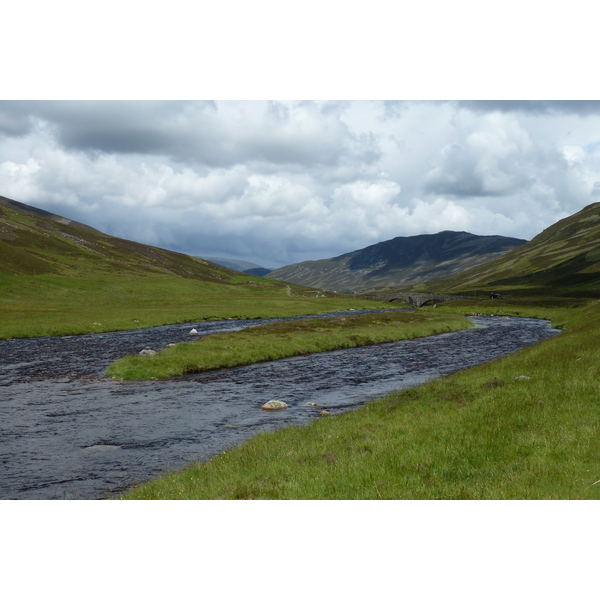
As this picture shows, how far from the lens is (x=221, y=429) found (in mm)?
22906

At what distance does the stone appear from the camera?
2705 centimetres

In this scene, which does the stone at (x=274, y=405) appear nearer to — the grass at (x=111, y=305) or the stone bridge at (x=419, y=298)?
the grass at (x=111, y=305)

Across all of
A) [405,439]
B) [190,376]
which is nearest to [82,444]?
[405,439]

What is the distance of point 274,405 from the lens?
1069 inches

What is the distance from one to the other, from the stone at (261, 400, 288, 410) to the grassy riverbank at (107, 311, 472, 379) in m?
13.0

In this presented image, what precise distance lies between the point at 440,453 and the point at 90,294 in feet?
380

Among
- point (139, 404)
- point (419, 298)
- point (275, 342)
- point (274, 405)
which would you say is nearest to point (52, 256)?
point (419, 298)

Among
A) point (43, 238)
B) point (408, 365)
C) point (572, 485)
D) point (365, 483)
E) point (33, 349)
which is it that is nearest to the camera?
point (572, 485)

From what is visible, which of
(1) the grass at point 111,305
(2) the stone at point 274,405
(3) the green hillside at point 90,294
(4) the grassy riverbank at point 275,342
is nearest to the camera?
(2) the stone at point 274,405

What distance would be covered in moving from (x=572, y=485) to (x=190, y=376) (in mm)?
30973

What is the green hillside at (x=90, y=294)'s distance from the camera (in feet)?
246

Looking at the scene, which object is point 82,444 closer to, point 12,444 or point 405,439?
point 12,444

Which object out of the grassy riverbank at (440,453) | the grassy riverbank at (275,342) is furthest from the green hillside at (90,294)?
the grassy riverbank at (440,453)

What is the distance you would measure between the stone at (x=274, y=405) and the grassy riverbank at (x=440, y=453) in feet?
16.2
